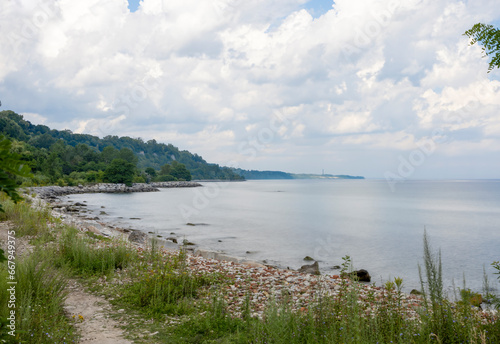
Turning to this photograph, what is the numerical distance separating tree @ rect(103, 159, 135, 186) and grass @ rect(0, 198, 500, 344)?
96.3m

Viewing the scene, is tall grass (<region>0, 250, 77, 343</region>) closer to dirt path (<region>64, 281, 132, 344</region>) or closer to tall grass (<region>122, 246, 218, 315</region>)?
dirt path (<region>64, 281, 132, 344</region>)

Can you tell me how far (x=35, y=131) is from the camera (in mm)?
137625

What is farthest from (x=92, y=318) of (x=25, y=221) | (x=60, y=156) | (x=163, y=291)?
(x=60, y=156)

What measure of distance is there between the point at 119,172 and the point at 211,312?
339ft

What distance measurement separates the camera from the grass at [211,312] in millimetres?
4570

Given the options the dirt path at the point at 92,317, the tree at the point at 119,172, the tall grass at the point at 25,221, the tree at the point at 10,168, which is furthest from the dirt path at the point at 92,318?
the tree at the point at 119,172

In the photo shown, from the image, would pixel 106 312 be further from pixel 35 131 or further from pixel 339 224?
pixel 35 131


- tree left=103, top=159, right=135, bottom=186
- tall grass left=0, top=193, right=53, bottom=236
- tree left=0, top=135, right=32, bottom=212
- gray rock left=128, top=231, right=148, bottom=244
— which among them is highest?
tree left=103, top=159, right=135, bottom=186

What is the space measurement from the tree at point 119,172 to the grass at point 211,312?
96339 mm

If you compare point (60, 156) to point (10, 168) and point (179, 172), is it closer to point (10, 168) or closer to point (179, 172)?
point (179, 172)

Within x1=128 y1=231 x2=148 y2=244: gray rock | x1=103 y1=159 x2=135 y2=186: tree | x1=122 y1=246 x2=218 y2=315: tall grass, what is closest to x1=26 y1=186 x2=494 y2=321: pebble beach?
x1=122 y1=246 x2=218 y2=315: tall grass

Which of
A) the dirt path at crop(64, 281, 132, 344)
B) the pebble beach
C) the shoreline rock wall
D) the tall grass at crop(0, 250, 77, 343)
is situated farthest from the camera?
the shoreline rock wall

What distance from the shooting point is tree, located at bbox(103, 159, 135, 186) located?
98.7 m

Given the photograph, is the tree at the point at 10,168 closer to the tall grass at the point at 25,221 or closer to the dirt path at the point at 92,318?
the dirt path at the point at 92,318
